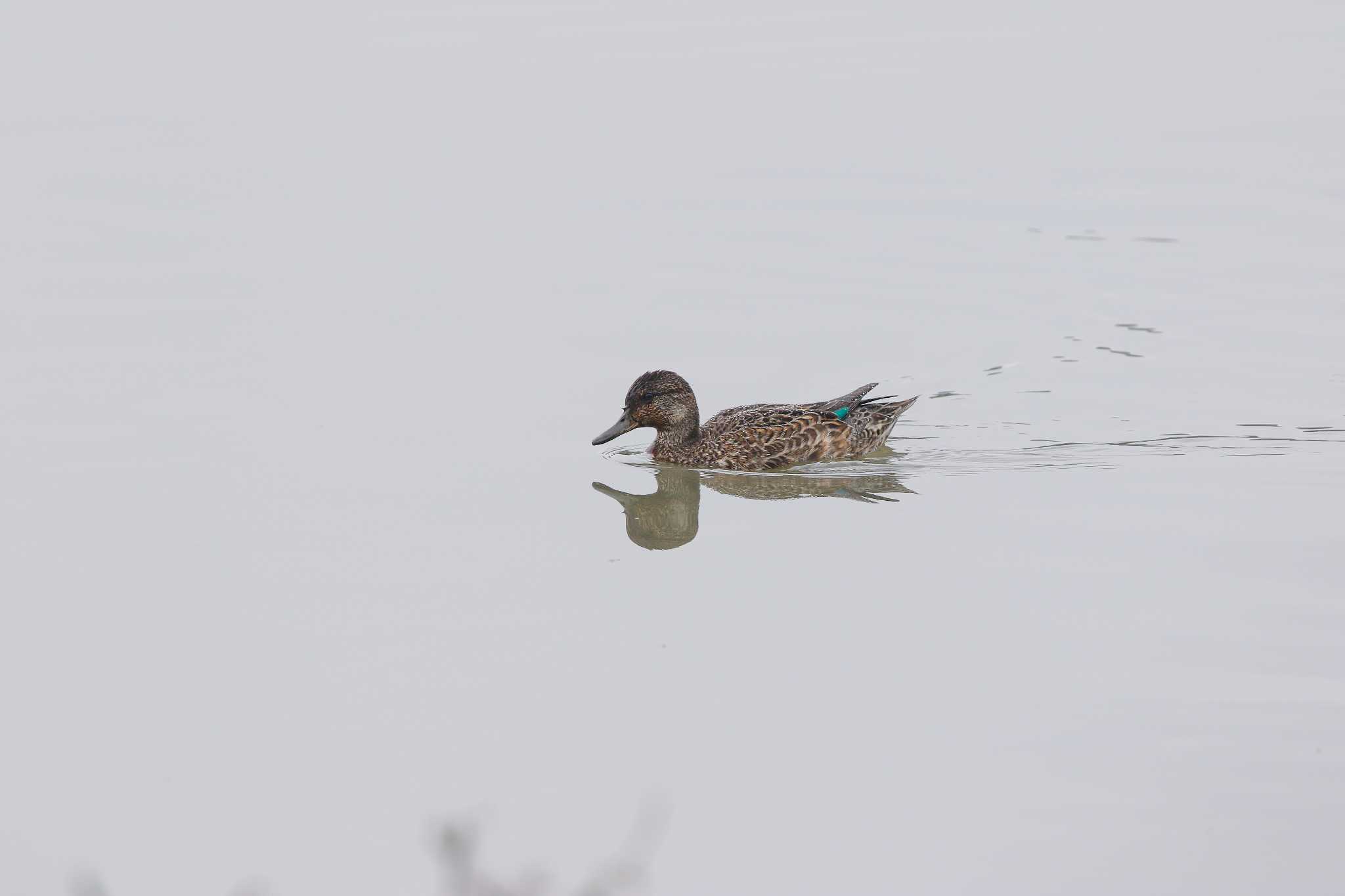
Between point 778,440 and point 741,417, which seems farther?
point 741,417

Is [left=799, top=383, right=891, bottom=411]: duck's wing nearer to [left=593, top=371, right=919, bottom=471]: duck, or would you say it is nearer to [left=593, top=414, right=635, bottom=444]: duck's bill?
[left=593, top=371, right=919, bottom=471]: duck

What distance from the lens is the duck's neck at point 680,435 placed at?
513 inches

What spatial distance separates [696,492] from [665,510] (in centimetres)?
65

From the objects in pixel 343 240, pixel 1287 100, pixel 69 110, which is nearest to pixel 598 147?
pixel 343 240

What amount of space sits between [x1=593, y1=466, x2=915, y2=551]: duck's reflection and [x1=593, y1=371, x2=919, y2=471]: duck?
11 cm

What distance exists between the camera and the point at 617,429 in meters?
12.7

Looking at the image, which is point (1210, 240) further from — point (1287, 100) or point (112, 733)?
point (112, 733)

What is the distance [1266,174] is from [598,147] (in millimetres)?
7592

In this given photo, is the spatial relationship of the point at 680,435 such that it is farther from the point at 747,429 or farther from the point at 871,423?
the point at 871,423

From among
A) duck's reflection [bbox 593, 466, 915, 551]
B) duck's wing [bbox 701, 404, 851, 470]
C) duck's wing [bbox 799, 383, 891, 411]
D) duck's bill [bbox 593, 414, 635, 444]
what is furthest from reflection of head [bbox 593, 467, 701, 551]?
duck's wing [bbox 799, 383, 891, 411]

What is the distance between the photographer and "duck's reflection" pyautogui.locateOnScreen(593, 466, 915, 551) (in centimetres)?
1110

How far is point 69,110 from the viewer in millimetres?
24203

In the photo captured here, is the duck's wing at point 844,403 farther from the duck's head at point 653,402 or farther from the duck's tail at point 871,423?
the duck's head at point 653,402

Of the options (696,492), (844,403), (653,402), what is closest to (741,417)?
(653,402)
